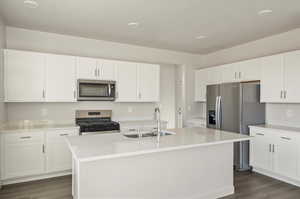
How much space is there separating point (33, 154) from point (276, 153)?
4.11m

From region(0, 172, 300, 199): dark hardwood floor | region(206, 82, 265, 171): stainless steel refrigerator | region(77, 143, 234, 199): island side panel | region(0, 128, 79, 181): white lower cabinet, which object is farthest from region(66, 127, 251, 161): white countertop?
region(206, 82, 265, 171): stainless steel refrigerator

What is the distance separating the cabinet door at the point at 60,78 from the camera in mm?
3674

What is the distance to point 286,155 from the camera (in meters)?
3.34

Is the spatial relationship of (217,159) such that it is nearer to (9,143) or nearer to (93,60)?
(93,60)

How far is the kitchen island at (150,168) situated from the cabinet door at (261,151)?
1.09m

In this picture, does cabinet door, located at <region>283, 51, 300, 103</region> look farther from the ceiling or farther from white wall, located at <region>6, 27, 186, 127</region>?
white wall, located at <region>6, 27, 186, 127</region>

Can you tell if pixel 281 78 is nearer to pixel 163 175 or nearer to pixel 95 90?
pixel 163 175

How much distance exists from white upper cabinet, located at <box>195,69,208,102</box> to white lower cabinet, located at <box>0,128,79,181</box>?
10.8 feet

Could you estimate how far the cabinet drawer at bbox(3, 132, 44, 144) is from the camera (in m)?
3.20

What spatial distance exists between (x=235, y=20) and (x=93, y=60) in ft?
8.78

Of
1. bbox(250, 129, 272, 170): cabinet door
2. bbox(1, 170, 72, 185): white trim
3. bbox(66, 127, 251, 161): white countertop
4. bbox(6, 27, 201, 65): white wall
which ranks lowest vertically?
bbox(1, 170, 72, 185): white trim

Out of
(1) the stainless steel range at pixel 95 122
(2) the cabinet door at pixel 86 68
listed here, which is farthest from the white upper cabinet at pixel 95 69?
(1) the stainless steel range at pixel 95 122

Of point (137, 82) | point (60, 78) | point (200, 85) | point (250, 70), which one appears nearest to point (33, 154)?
point (60, 78)

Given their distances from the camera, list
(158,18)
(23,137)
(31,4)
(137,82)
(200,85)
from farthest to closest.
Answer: (200,85)
(137,82)
(23,137)
(158,18)
(31,4)
